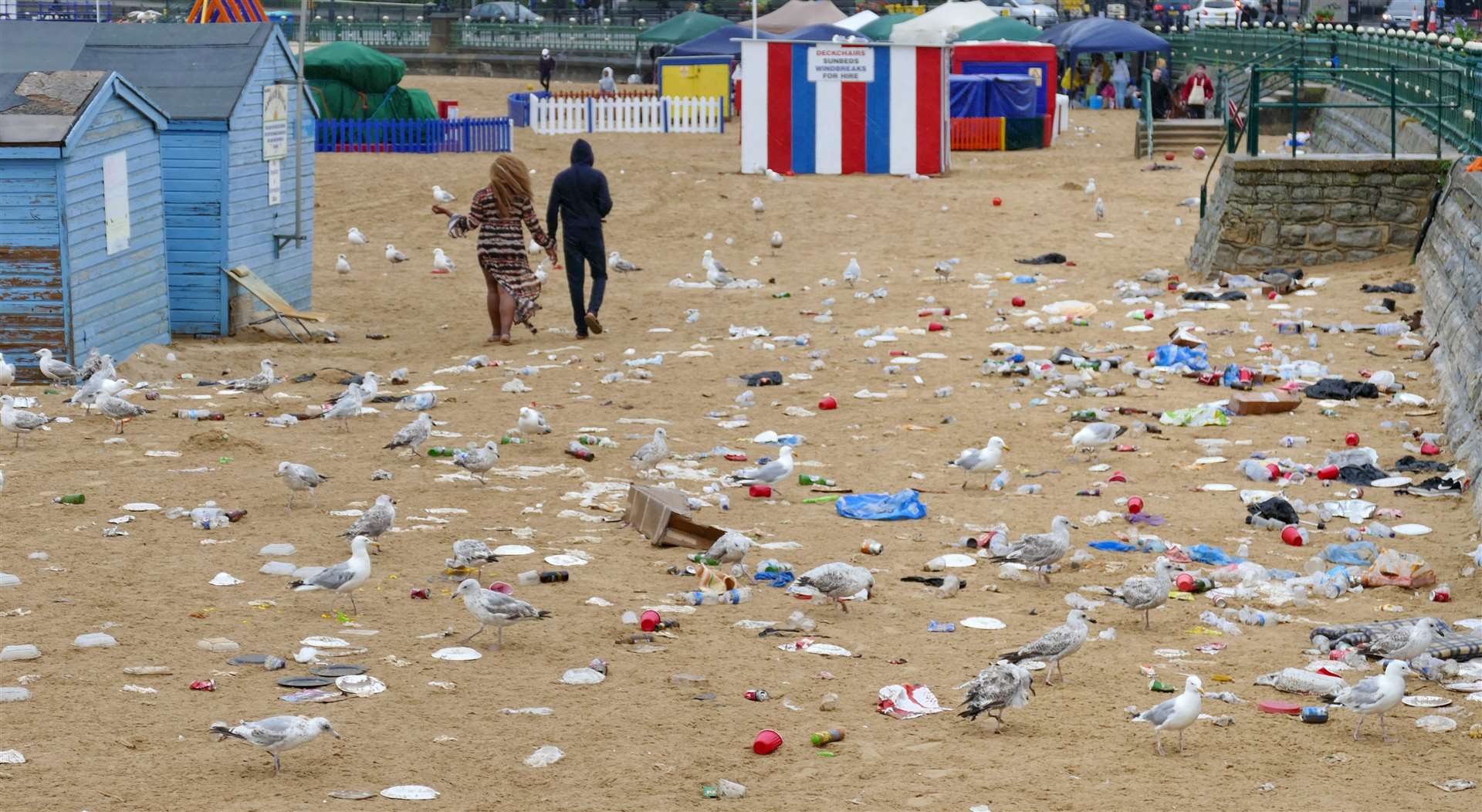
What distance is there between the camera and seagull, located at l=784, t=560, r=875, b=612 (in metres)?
7.64

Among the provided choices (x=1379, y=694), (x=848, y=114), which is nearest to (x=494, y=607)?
(x=1379, y=694)

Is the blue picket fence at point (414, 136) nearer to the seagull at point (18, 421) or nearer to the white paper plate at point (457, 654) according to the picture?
the seagull at point (18, 421)

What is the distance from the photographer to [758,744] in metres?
6.12

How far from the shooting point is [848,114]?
90.4 ft

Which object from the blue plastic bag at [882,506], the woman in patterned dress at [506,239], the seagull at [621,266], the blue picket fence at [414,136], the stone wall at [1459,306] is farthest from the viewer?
the blue picket fence at [414,136]

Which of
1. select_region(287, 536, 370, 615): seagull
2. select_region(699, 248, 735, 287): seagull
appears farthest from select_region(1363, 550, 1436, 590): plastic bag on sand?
select_region(699, 248, 735, 287): seagull

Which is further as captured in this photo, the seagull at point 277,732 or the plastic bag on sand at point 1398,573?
the plastic bag on sand at point 1398,573

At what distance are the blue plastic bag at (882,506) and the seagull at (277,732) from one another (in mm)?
4272

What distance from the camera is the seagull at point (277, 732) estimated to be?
223 inches

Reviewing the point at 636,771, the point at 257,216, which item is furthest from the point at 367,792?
the point at 257,216

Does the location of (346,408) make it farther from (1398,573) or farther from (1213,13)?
(1213,13)

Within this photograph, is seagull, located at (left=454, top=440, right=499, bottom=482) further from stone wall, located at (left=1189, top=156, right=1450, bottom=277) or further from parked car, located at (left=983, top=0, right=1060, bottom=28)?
parked car, located at (left=983, top=0, right=1060, bottom=28)

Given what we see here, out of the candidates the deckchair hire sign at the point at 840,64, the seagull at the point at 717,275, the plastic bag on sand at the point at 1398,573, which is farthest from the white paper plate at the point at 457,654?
the deckchair hire sign at the point at 840,64

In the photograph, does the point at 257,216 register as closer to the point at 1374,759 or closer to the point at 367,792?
the point at 367,792
